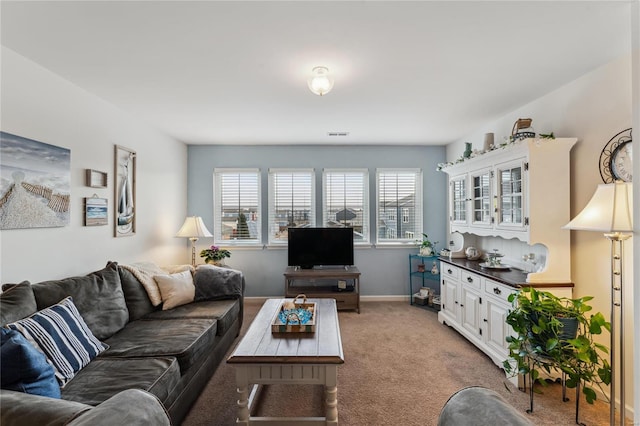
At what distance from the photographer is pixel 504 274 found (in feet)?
9.59

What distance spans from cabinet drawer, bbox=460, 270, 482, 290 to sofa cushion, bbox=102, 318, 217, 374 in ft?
8.53

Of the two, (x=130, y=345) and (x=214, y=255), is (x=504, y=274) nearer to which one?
(x=130, y=345)

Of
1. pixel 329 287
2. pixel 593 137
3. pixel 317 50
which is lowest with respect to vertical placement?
pixel 329 287

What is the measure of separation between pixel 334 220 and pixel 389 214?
36.1 inches

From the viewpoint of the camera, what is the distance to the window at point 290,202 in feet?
16.4

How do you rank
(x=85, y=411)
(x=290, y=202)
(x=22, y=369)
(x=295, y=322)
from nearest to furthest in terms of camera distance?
(x=85, y=411) → (x=22, y=369) → (x=295, y=322) → (x=290, y=202)

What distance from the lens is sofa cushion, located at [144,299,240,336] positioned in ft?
9.16

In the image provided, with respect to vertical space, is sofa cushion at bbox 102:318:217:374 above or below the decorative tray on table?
below

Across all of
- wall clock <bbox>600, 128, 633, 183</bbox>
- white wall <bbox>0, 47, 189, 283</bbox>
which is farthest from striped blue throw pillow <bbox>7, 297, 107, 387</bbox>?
wall clock <bbox>600, 128, 633, 183</bbox>

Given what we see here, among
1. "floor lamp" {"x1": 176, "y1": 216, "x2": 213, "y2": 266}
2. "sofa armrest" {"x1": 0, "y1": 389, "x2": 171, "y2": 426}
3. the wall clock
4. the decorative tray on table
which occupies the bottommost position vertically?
the decorative tray on table

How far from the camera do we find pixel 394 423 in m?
2.06

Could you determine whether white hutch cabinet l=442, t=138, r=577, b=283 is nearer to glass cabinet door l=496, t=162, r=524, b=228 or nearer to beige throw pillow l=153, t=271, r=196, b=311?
glass cabinet door l=496, t=162, r=524, b=228

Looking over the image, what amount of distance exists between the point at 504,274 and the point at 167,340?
9.78 feet

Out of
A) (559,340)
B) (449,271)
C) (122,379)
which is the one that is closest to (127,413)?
Answer: (122,379)
